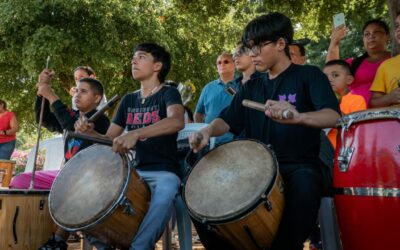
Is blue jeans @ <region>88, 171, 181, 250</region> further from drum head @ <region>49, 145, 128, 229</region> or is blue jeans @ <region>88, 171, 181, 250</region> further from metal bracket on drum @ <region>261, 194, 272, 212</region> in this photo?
metal bracket on drum @ <region>261, 194, 272, 212</region>

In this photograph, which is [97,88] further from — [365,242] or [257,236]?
[365,242]

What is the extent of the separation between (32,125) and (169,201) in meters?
13.7

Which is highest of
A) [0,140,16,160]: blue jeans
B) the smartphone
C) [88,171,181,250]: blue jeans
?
the smartphone

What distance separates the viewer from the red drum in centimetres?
236

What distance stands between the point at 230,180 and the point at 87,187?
92cm

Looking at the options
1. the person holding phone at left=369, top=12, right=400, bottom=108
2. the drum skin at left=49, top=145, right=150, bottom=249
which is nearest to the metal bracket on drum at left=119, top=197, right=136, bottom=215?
the drum skin at left=49, top=145, right=150, bottom=249

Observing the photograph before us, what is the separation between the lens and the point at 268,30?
9.61 feet

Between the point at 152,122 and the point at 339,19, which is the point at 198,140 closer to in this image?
the point at 152,122

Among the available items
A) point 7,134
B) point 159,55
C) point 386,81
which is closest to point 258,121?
point 386,81

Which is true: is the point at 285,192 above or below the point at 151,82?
below

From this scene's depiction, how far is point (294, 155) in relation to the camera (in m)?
2.73

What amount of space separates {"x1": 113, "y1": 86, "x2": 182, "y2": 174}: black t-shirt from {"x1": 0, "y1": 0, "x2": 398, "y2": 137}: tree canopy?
17.9 ft

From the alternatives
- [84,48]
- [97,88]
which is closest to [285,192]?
[97,88]

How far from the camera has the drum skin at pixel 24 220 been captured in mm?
3416
